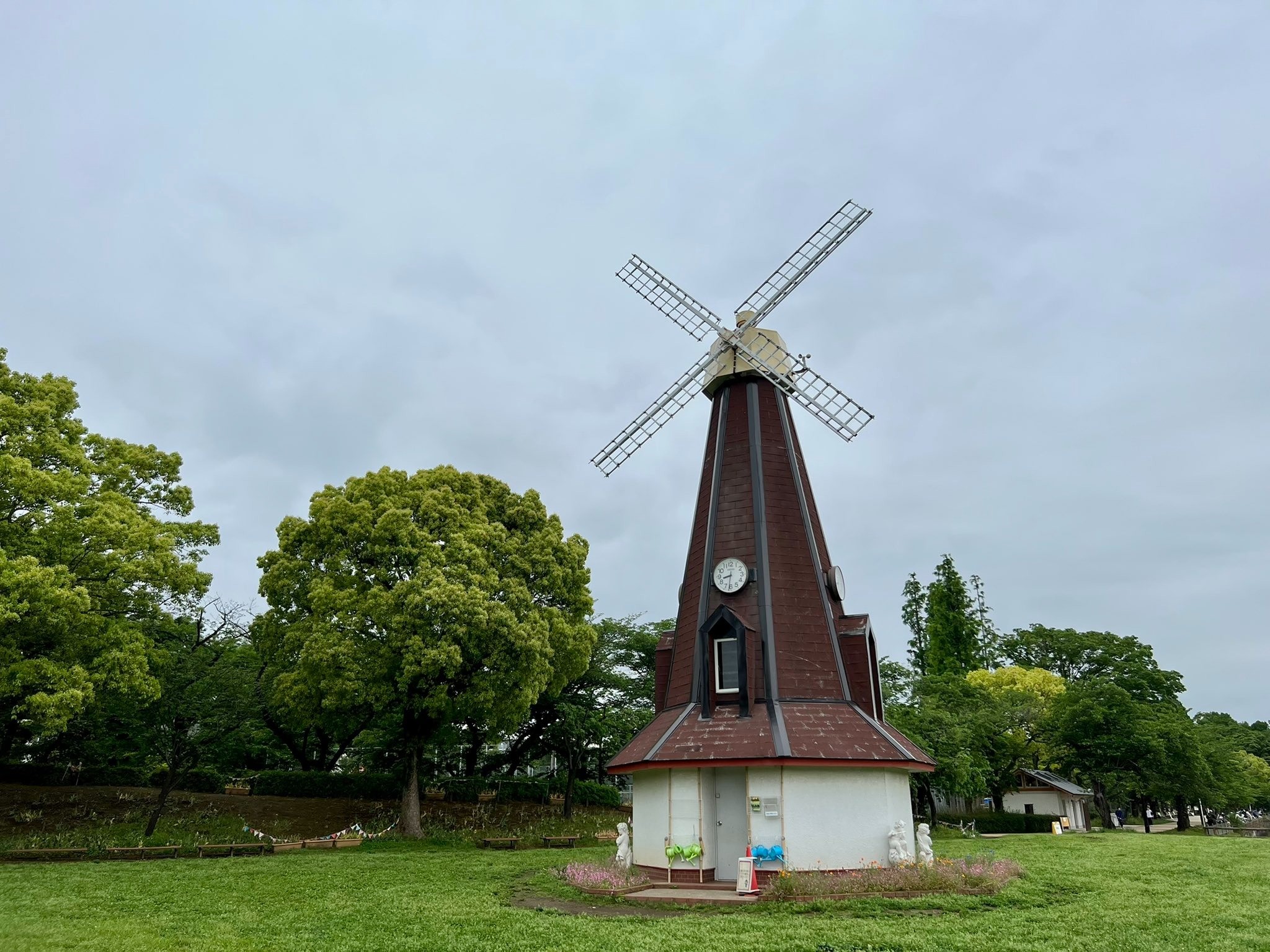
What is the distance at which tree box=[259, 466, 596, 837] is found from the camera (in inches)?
801

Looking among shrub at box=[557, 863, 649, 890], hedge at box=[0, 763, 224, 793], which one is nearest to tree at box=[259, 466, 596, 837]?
shrub at box=[557, 863, 649, 890]

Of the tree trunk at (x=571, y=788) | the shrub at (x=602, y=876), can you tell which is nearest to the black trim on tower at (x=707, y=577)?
the shrub at (x=602, y=876)

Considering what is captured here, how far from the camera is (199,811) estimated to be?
71.8 feet

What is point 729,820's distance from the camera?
561 inches

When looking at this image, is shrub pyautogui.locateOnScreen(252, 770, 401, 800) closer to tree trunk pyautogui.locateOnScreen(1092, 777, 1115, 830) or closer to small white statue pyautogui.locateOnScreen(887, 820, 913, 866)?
small white statue pyautogui.locateOnScreen(887, 820, 913, 866)

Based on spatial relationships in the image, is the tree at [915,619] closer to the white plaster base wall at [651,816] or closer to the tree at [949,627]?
the tree at [949,627]

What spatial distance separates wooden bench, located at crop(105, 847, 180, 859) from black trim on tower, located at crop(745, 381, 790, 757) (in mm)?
13159

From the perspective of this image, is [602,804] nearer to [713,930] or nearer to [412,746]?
[412,746]

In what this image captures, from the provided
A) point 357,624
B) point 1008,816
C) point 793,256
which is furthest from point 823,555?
point 1008,816

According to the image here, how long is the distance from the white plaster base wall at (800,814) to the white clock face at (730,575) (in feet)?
11.3

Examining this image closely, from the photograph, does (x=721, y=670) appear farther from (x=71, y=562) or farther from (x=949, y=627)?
(x=949, y=627)

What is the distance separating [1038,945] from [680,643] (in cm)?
922

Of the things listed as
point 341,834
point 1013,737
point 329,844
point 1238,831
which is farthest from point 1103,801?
point 329,844

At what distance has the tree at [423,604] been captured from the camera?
20.3m
